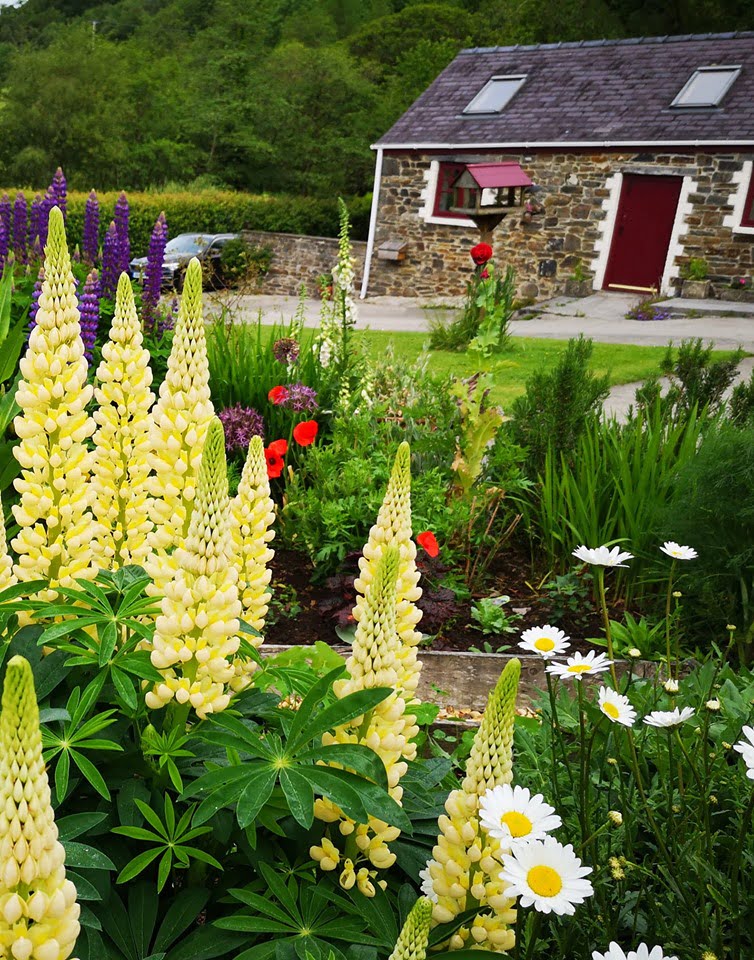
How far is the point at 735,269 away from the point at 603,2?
18195 millimetres

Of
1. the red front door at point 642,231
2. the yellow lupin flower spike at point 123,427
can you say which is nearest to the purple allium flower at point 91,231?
the yellow lupin flower spike at point 123,427

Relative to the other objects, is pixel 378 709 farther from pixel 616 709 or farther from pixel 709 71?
pixel 709 71

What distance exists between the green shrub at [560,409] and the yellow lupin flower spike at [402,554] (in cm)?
329

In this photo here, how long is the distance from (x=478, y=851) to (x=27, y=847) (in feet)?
2.10

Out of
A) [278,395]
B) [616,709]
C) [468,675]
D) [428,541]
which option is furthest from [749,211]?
[616,709]

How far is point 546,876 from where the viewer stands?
1168mm

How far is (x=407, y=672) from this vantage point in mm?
1444

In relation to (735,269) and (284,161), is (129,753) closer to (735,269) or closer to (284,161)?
(735,269)

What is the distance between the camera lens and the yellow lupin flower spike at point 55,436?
157 centimetres

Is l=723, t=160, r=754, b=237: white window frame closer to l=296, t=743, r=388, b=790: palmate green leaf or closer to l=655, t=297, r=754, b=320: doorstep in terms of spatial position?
l=655, t=297, r=754, b=320: doorstep

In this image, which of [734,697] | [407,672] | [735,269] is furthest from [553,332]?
[407,672]

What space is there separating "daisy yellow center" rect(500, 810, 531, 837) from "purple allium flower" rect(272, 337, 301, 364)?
4.33 metres

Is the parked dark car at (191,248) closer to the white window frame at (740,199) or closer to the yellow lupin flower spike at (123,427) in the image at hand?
the white window frame at (740,199)

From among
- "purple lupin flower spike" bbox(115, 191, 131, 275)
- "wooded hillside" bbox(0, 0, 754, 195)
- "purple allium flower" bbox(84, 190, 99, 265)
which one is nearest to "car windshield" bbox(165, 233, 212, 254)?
"wooded hillside" bbox(0, 0, 754, 195)
